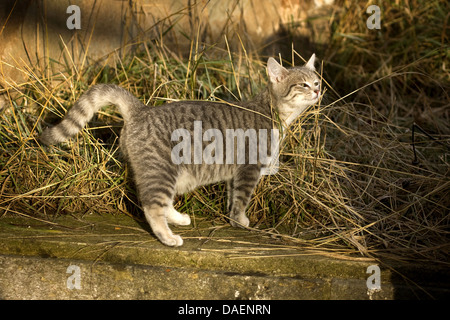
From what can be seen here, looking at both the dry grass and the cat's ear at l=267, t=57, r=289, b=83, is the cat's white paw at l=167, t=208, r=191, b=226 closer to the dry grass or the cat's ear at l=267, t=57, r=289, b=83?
the dry grass

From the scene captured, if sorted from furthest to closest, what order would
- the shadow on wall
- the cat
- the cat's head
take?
the shadow on wall < the cat's head < the cat

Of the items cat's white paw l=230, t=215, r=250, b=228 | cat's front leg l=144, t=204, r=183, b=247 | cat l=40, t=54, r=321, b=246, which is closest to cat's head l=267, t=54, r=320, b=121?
cat l=40, t=54, r=321, b=246

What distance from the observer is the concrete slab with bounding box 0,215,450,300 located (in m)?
2.46

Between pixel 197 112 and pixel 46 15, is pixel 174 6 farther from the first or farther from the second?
pixel 197 112

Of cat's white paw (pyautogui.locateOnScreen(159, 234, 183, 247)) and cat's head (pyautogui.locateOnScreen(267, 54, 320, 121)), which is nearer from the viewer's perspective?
cat's white paw (pyautogui.locateOnScreen(159, 234, 183, 247))

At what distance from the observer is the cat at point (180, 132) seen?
A: 9.37 ft

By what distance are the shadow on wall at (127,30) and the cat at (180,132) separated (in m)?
0.61

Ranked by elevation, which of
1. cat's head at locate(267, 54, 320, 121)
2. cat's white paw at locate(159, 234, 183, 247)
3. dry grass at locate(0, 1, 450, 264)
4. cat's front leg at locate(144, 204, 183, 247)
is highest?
cat's head at locate(267, 54, 320, 121)

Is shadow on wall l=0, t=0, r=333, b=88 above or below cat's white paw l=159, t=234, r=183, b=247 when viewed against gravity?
above

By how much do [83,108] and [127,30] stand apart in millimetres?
1468

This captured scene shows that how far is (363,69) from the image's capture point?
5043mm

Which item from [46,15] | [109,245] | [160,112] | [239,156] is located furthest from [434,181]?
[46,15]

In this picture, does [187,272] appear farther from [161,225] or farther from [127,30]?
[127,30]

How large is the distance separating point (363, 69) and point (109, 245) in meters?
3.43
